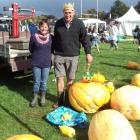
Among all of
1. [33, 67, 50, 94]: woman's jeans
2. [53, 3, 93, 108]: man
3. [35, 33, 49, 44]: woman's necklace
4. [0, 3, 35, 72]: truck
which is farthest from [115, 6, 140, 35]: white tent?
[53, 3, 93, 108]: man

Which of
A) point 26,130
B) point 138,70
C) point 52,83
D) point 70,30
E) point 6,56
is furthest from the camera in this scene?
point 138,70

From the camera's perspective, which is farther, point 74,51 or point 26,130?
point 74,51

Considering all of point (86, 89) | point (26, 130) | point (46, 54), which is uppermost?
point (46, 54)

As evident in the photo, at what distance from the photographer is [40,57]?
7816mm

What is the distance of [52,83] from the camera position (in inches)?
401

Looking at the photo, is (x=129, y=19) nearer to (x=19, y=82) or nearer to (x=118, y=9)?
(x=19, y=82)

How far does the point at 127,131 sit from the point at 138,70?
25.9 ft

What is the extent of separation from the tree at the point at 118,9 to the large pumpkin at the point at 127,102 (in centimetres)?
10425

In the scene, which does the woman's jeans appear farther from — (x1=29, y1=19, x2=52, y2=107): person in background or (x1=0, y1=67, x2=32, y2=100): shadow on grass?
(x1=0, y1=67, x2=32, y2=100): shadow on grass

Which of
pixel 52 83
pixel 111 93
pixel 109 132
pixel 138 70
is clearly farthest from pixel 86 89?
pixel 138 70

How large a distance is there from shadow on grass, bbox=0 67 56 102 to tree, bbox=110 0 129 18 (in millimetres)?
100610

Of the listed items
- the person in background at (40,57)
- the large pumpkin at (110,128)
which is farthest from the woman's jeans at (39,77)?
the large pumpkin at (110,128)

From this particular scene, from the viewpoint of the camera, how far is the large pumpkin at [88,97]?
727 centimetres

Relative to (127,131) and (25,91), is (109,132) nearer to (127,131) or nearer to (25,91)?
(127,131)
